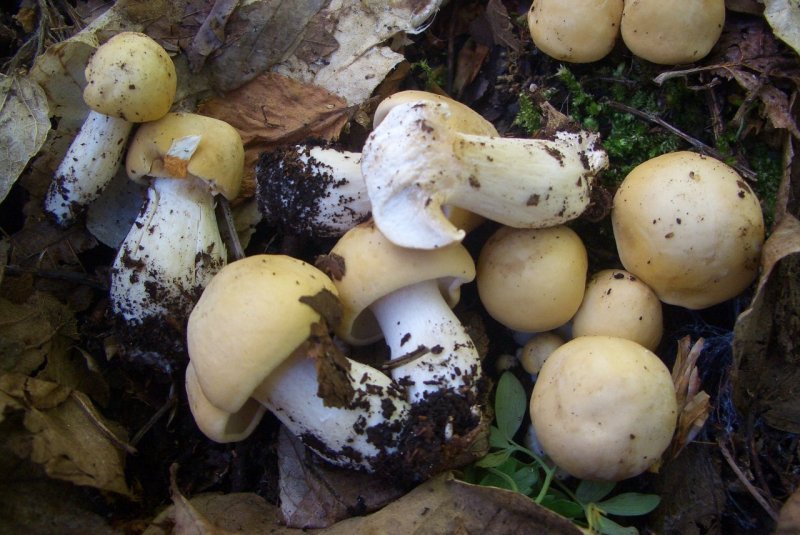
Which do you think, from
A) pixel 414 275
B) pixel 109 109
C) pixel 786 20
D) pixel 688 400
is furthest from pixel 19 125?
pixel 786 20

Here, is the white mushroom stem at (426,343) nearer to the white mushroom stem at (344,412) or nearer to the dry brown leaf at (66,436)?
the white mushroom stem at (344,412)

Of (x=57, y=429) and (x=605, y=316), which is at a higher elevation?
(x=57, y=429)

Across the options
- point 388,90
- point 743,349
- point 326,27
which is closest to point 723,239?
point 743,349

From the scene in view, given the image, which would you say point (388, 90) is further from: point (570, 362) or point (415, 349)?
point (570, 362)

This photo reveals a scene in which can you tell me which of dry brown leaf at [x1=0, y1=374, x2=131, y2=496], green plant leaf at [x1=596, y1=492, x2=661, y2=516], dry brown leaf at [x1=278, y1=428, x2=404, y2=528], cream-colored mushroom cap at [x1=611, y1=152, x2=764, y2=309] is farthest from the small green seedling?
dry brown leaf at [x1=0, y1=374, x2=131, y2=496]

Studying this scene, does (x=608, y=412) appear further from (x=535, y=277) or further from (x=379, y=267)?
(x=379, y=267)

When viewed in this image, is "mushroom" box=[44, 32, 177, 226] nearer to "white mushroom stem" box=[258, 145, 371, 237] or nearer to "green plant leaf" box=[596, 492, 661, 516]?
"white mushroom stem" box=[258, 145, 371, 237]
